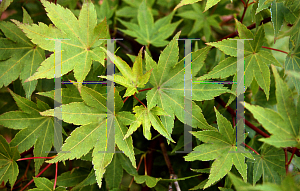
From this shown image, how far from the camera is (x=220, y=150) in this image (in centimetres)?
88

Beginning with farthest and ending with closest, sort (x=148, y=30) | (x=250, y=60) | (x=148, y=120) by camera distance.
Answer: (x=148, y=30)
(x=250, y=60)
(x=148, y=120)

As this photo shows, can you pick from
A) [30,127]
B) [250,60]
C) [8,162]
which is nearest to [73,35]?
[30,127]

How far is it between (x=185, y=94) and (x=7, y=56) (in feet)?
2.65

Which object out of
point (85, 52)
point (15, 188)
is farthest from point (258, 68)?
point (15, 188)

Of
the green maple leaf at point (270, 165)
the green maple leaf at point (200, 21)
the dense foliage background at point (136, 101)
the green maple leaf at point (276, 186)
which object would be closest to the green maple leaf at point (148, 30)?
the green maple leaf at point (200, 21)

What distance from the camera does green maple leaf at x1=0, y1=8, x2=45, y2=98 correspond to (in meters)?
0.99

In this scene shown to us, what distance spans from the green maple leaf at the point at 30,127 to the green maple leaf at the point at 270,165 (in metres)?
0.89

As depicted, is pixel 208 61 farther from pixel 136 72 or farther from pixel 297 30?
pixel 136 72

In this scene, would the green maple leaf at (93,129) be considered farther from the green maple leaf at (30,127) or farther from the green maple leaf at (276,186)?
the green maple leaf at (276,186)

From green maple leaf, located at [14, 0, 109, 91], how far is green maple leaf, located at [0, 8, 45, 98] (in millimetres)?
155

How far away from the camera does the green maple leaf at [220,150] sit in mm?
839

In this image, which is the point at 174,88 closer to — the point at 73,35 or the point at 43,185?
the point at 73,35

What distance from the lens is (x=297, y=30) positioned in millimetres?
858

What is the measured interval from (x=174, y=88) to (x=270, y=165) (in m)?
0.53
